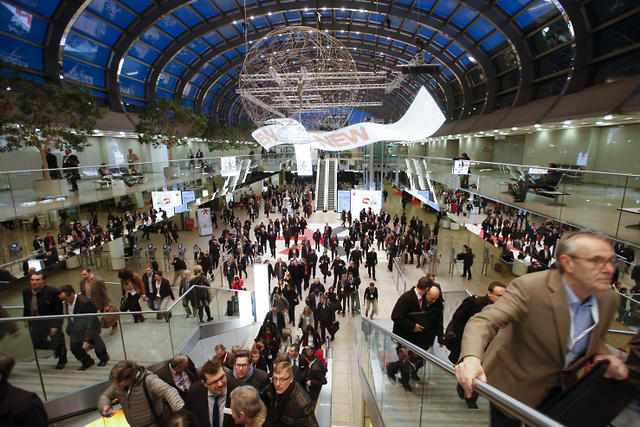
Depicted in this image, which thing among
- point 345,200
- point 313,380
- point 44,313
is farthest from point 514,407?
point 345,200

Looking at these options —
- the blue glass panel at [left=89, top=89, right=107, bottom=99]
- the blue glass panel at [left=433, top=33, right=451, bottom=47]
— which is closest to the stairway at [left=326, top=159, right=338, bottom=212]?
the blue glass panel at [left=433, top=33, right=451, bottom=47]

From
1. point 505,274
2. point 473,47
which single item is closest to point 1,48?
point 505,274

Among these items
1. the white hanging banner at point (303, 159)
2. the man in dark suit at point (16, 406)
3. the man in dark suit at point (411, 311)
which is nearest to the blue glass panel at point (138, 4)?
the white hanging banner at point (303, 159)

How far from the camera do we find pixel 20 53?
48.4 feet

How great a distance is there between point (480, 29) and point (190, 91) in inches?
1058

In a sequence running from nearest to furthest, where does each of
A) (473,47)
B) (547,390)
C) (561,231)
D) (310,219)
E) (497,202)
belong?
(547,390), (561,231), (497,202), (473,47), (310,219)

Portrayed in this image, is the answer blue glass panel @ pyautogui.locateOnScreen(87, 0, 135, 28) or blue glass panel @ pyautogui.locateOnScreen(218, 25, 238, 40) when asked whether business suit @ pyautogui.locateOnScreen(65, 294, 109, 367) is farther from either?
blue glass panel @ pyautogui.locateOnScreen(218, 25, 238, 40)

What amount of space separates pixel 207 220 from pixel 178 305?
14245mm

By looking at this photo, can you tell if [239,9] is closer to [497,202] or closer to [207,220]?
[207,220]

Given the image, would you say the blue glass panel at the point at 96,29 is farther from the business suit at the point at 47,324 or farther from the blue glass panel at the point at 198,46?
the business suit at the point at 47,324

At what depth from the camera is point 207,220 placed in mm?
19344

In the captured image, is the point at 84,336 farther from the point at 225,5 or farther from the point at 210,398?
the point at 225,5

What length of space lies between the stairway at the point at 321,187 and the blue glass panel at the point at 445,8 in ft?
50.5

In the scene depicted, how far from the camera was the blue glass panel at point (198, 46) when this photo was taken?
25139 millimetres
